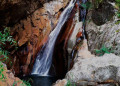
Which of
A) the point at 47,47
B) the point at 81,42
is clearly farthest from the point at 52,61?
the point at 81,42

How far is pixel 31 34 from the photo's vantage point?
992 centimetres

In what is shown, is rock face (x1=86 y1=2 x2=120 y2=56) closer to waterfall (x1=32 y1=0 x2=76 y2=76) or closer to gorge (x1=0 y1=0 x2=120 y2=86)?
gorge (x1=0 y1=0 x2=120 y2=86)

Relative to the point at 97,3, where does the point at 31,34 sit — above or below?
below

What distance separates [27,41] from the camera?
31.9 ft

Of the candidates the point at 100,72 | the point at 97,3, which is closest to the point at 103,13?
the point at 97,3

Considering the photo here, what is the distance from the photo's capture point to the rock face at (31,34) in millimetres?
9320

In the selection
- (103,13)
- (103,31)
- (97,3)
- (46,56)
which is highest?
(97,3)

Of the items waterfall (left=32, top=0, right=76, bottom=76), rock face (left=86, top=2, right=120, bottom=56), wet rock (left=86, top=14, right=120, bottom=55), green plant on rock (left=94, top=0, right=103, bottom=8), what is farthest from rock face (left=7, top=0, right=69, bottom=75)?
green plant on rock (left=94, top=0, right=103, bottom=8)

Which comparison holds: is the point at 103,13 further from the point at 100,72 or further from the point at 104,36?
the point at 100,72

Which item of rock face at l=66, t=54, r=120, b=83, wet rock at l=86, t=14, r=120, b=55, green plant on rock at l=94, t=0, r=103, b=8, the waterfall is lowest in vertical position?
the waterfall

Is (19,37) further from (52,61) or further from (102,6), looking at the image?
(102,6)

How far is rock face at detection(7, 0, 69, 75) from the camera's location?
30.6ft

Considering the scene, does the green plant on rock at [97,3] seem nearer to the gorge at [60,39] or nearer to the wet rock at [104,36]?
the gorge at [60,39]

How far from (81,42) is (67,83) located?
4.21 metres
